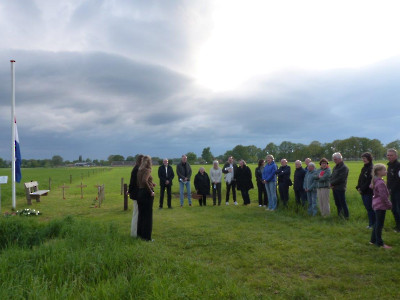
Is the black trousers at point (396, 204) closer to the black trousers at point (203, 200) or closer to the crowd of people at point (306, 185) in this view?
the crowd of people at point (306, 185)

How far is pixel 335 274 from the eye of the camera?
4.82 m

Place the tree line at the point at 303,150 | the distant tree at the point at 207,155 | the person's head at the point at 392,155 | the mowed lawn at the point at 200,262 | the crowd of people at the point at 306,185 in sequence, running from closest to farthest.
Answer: the mowed lawn at the point at 200,262 → the crowd of people at the point at 306,185 → the person's head at the point at 392,155 → the tree line at the point at 303,150 → the distant tree at the point at 207,155

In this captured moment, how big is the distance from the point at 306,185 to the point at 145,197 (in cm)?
604

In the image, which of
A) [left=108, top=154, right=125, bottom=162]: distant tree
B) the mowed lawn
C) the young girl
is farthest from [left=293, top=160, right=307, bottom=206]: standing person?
[left=108, top=154, right=125, bottom=162]: distant tree

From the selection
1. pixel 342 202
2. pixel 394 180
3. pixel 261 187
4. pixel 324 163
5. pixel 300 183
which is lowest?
pixel 342 202

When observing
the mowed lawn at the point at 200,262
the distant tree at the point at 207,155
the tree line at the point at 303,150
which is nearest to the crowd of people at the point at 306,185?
the mowed lawn at the point at 200,262

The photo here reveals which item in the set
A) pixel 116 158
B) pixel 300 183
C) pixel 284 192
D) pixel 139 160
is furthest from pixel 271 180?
pixel 116 158

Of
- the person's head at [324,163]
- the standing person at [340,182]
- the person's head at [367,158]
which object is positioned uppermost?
the person's head at [367,158]

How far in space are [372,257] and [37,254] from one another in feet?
20.1

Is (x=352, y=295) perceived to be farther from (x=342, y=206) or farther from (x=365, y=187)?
(x=342, y=206)

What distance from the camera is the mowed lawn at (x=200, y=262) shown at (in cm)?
393

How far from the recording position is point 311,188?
10.0 m

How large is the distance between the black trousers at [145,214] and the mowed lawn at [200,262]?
365mm

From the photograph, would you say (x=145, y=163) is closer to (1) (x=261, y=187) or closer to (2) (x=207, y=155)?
(1) (x=261, y=187)
